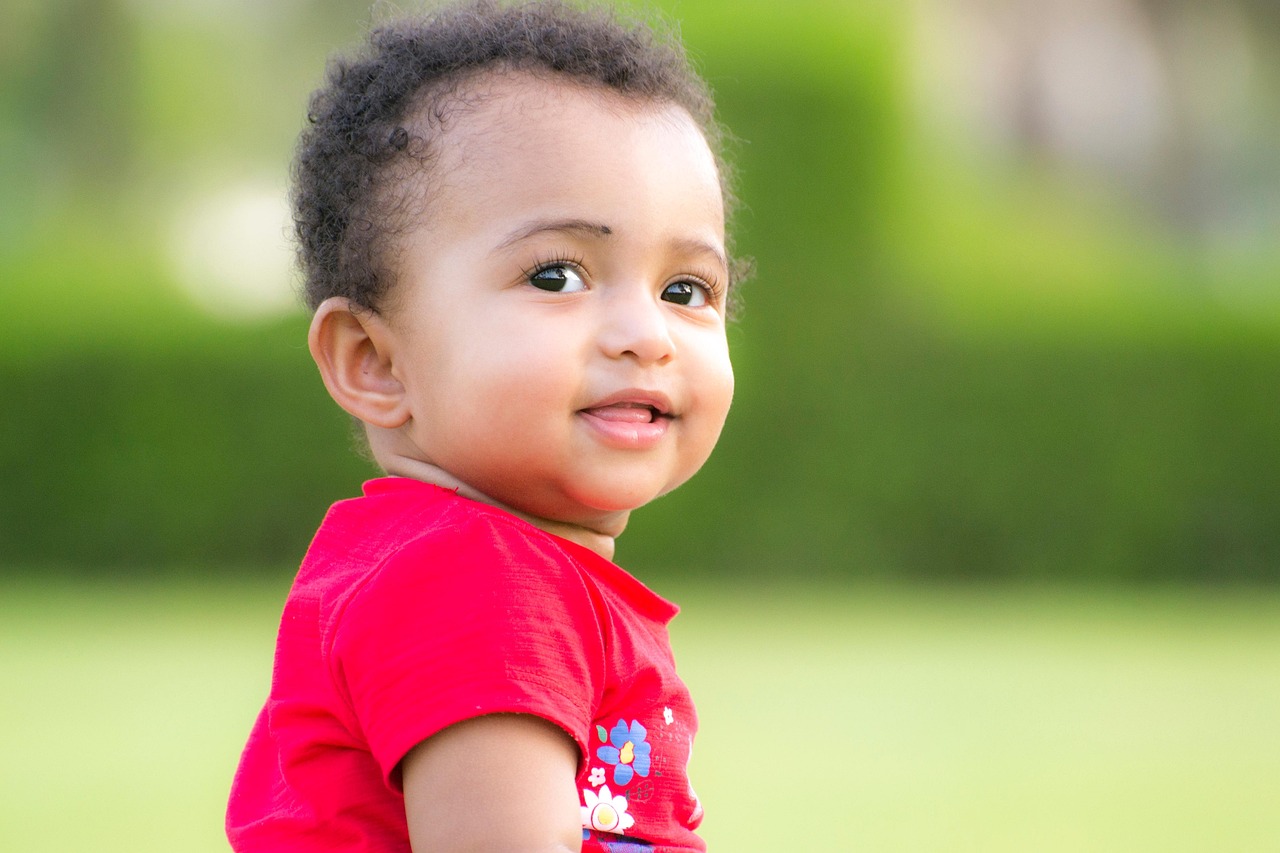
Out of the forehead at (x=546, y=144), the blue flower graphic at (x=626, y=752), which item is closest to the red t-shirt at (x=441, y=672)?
the blue flower graphic at (x=626, y=752)

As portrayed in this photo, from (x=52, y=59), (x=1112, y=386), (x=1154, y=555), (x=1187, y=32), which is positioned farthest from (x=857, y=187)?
(x=1187, y=32)

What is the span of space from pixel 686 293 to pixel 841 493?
27.3 feet

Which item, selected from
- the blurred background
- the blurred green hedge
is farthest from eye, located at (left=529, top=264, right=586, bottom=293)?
the blurred green hedge

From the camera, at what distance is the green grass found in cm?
438

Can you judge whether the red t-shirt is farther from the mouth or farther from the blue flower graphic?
the mouth

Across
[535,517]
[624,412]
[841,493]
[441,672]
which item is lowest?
[441,672]

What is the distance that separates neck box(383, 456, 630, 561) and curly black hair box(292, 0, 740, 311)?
0.20 meters

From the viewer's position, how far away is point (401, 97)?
1.98 metres

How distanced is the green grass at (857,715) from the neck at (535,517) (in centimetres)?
227

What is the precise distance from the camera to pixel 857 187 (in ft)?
34.2

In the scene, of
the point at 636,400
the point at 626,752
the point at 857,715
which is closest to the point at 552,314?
the point at 636,400

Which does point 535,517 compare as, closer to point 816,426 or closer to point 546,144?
point 546,144

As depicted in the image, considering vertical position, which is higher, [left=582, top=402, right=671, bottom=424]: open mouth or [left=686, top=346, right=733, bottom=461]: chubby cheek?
[left=686, top=346, right=733, bottom=461]: chubby cheek

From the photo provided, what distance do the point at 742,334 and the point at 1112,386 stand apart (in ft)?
8.17
